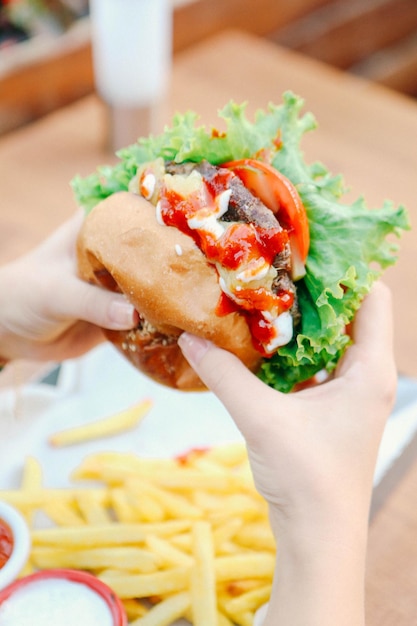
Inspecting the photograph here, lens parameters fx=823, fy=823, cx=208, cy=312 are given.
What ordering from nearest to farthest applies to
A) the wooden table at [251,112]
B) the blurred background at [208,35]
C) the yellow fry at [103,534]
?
the yellow fry at [103,534], the wooden table at [251,112], the blurred background at [208,35]

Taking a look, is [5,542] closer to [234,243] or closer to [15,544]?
[15,544]

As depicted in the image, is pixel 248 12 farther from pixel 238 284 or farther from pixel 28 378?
pixel 238 284

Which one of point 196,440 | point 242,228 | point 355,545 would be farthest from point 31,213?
point 355,545

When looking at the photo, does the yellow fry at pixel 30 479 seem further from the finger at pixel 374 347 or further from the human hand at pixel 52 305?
the finger at pixel 374 347

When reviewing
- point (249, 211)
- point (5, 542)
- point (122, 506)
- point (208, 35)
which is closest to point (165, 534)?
point (122, 506)

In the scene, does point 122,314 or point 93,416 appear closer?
point 122,314

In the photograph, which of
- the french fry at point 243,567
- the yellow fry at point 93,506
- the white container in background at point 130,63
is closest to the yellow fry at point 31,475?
the yellow fry at point 93,506
